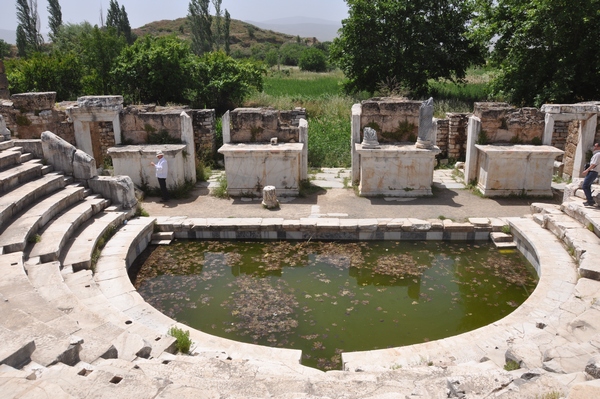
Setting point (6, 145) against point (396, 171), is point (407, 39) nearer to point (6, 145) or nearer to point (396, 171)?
point (396, 171)

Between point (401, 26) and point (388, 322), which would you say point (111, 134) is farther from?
point (401, 26)

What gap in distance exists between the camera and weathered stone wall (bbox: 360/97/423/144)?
40.3ft

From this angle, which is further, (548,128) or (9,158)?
(548,128)

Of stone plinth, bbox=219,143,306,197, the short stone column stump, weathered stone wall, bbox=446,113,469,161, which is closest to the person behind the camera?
the short stone column stump

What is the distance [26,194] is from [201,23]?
4339 cm

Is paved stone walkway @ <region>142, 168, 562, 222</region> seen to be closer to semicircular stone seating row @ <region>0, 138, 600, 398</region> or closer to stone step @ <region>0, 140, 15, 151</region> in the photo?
semicircular stone seating row @ <region>0, 138, 600, 398</region>

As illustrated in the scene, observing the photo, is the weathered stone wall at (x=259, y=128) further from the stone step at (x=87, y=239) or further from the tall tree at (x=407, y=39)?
the tall tree at (x=407, y=39)

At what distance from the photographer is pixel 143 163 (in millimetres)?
11562

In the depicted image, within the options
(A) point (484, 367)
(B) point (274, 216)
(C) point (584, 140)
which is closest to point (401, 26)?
(C) point (584, 140)

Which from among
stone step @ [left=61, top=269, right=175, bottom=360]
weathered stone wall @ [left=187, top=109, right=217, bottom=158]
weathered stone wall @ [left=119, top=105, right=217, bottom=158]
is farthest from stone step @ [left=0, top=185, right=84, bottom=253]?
weathered stone wall @ [left=187, top=109, right=217, bottom=158]

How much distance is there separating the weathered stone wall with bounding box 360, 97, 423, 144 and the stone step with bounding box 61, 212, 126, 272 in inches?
249

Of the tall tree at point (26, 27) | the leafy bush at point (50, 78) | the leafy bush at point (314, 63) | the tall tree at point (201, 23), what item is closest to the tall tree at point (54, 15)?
the tall tree at point (26, 27)

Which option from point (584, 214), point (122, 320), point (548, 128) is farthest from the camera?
point (548, 128)

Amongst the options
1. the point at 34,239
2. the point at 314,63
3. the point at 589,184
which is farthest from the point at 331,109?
the point at 314,63
